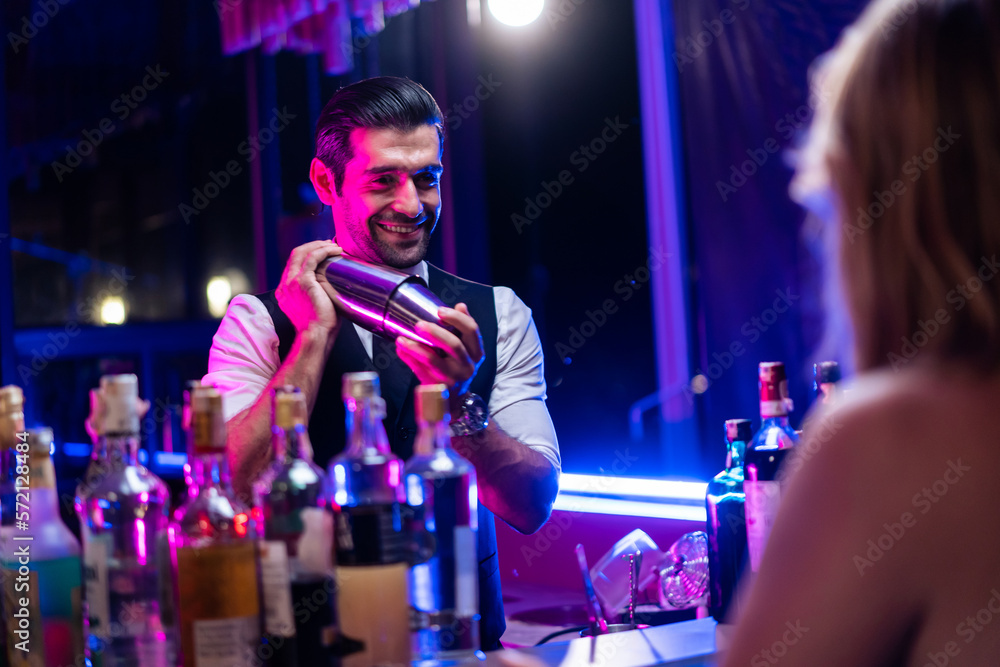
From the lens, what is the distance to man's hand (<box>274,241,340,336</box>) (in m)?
1.40

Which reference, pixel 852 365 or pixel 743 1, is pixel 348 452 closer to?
pixel 852 365

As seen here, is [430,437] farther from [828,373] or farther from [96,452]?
[828,373]

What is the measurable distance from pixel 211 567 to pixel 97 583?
126 mm

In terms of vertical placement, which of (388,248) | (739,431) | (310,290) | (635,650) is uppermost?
(388,248)

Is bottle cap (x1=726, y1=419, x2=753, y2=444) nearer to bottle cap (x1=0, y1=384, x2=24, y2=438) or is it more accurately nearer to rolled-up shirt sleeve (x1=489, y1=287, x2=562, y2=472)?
rolled-up shirt sleeve (x1=489, y1=287, x2=562, y2=472)

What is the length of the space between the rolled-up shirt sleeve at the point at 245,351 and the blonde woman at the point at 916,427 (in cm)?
119

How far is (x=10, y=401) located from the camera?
89cm

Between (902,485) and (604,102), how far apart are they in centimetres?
261

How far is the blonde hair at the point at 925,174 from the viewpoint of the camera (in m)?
0.63

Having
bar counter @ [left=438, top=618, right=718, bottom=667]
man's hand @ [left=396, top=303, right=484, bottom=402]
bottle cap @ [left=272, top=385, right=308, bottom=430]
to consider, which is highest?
man's hand @ [left=396, top=303, right=484, bottom=402]

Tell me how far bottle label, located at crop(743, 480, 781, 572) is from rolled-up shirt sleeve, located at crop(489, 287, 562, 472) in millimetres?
592

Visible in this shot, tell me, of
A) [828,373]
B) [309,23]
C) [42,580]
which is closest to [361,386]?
[42,580]

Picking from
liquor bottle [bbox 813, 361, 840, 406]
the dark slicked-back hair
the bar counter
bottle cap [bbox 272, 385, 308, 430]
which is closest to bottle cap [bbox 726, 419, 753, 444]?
liquor bottle [bbox 813, 361, 840, 406]

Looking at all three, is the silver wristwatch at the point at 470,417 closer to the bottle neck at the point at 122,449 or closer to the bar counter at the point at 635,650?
the bar counter at the point at 635,650
